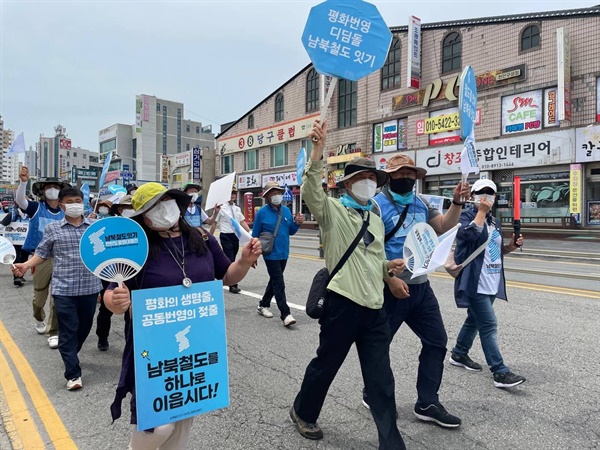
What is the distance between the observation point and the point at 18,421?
133 inches

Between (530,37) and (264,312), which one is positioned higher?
(530,37)

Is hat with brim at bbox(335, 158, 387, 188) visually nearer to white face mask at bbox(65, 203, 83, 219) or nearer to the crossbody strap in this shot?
the crossbody strap

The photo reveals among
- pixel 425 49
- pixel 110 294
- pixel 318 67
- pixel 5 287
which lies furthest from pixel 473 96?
pixel 425 49

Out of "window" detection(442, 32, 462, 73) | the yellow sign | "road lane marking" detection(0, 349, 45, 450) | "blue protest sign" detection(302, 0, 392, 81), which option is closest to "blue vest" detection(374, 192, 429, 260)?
"blue protest sign" detection(302, 0, 392, 81)

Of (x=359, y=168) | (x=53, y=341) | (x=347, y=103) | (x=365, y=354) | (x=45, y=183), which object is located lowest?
(x=53, y=341)

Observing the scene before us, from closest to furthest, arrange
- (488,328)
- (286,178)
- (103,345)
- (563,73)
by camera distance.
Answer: (488,328) < (103,345) < (563,73) < (286,178)

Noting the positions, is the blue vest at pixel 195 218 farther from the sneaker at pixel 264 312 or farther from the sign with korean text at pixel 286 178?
the sign with korean text at pixel 286 178

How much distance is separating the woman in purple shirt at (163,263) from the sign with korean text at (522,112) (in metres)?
22.0

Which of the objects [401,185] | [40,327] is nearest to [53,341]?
[40,327]

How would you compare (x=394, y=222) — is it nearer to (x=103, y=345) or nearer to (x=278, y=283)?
(x=278, y=283)

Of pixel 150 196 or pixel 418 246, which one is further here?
pixel 418 246

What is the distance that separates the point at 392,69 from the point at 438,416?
1044 inches

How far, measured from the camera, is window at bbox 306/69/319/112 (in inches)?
1268

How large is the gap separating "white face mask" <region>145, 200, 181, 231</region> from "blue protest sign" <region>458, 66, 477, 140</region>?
269 cm
